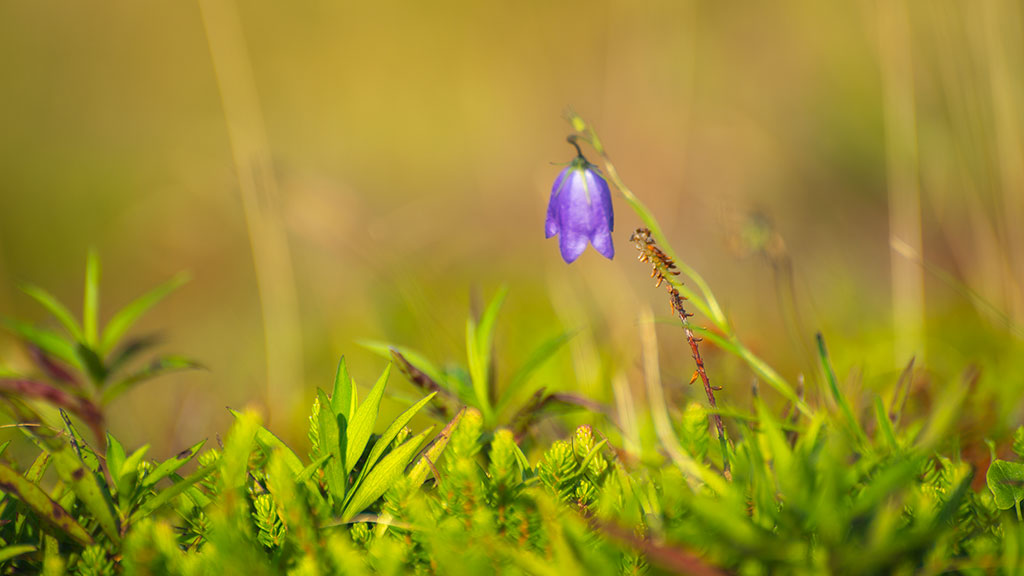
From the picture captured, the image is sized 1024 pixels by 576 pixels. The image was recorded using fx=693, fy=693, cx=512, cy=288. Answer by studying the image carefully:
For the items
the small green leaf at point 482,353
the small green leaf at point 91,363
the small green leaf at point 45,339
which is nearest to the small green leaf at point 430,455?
the small green leaf at point 482,353

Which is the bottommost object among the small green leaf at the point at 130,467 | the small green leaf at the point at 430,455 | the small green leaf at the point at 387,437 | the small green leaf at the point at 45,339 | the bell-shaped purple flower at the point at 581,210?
the small green leaf at the point at 430,455

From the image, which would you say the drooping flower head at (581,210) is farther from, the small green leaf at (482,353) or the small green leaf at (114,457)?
the small green leaf at (114,457)

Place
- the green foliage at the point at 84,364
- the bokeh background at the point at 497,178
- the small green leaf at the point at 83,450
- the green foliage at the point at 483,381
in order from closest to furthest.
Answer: the small green leaf at the point at 83,450 < the green foliage at the point at 483,381 < the green foliage at the point at 84,364 < the bokeh background at the point at 497,178

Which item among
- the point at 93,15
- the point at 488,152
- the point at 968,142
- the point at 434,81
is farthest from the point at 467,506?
the point at 93,15

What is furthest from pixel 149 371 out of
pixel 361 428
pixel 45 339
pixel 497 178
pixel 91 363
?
pixel 497 178

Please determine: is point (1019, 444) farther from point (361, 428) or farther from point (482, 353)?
point (361, 428)

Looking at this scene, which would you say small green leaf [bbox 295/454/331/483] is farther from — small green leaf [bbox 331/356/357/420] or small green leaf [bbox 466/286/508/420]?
small green leaf [bbox 466/286/508/420]

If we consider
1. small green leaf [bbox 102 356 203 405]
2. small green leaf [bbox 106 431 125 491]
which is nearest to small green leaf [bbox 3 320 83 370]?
small green leaf [bbox 102 356 203 405]

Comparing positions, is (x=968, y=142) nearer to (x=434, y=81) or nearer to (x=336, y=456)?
(x=336, y=456)
